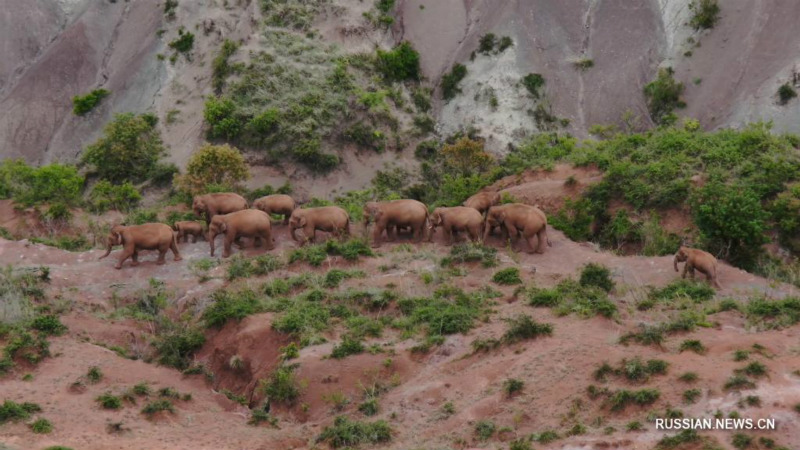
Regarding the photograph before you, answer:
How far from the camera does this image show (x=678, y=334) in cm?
2008

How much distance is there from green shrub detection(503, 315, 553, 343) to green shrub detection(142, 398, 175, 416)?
6.95 meters

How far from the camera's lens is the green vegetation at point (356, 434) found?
18.3m

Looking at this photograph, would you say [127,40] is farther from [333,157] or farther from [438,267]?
[438,267]

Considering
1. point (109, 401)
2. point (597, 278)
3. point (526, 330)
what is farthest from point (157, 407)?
point (597, 278)

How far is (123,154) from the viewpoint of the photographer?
140 ft

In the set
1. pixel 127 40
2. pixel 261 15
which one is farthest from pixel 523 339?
pixel 127 40

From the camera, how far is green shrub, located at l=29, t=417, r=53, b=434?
1869 cm

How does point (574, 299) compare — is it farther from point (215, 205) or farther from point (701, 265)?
point (215, 205)

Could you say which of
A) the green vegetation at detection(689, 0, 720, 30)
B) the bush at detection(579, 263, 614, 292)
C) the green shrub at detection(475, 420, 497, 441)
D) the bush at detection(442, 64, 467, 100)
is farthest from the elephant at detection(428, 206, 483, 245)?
the green vegetation at detection(689, 0, 720, 30)

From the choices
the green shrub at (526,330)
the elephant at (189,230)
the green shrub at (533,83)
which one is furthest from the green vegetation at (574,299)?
the green shrub at (533,83)

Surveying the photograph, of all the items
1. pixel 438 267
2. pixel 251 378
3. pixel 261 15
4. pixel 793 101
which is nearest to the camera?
pixel 251 378

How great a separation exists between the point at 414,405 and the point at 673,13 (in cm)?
3538

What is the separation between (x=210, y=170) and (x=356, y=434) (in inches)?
836

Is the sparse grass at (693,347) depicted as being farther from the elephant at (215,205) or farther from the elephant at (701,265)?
the elephant at (215,205)
